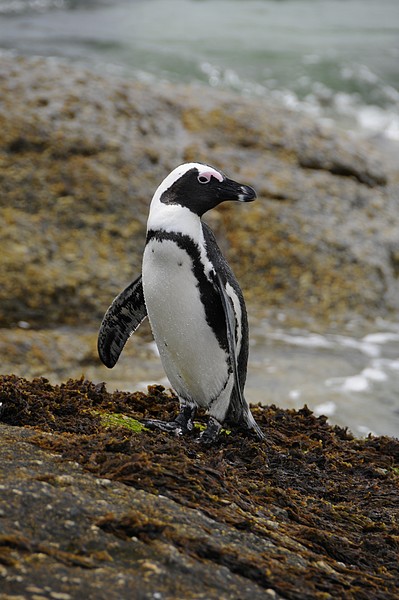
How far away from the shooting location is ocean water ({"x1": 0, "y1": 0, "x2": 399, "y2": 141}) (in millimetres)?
16250

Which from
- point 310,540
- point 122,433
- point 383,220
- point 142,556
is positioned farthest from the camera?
point 383,220

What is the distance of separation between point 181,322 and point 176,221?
40 centimetres

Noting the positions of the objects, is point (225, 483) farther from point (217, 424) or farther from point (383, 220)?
point (383, 220)

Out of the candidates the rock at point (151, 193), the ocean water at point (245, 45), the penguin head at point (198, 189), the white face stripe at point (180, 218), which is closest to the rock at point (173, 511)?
the white face stripe at point (180, 218)

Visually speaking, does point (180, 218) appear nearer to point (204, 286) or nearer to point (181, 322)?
point (204, 286)

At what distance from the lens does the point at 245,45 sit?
19984 mm

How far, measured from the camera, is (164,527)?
2.42 metres

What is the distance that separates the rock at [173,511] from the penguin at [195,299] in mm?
193

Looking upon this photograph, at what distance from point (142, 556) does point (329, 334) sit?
4.94 meters

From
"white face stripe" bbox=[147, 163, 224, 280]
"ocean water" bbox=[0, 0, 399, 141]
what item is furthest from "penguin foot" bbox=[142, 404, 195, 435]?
"ocean water" bbox=[0, 0, 399, 141]

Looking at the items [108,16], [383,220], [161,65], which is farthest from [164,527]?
[108,16]

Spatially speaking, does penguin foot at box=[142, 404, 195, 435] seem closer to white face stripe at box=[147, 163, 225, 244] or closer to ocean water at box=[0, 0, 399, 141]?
white face stripe at box=[147, 163, 225, 244]

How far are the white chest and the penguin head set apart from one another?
0.64 ft

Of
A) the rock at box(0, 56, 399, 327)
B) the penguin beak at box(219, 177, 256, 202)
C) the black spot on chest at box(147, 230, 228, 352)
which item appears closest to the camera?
the black spot on chest at box(147, 230, 228, 352)
